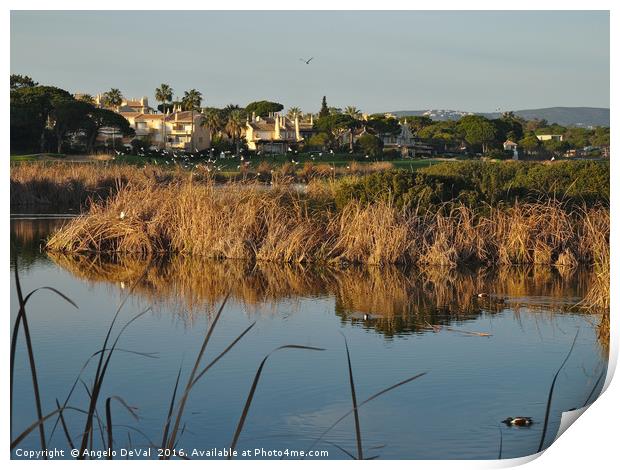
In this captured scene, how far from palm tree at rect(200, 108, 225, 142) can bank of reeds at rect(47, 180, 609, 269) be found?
38.7m

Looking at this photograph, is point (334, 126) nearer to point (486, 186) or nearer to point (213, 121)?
point (213, 121)

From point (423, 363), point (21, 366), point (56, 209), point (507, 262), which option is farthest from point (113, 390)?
point (56, 209)

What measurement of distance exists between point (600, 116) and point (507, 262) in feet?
7.72

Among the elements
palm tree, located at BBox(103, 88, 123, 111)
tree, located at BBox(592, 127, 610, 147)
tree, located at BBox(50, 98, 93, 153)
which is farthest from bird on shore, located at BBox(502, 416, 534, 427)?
palm tree, located at BBox(103, 88, 123, 111)

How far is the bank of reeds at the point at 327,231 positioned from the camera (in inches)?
555

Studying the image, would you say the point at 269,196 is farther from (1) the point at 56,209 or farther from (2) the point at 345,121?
(2) the point at 345,121

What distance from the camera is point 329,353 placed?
8578 mm

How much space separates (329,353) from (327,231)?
6215mm

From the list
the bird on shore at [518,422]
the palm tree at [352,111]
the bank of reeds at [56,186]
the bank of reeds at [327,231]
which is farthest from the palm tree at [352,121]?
the bird on shore at [518,422]

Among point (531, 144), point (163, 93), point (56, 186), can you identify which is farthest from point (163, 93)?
point (56, 186)

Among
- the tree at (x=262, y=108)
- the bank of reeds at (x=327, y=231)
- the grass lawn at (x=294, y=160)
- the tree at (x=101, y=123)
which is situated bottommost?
the bank of reeds at (x=327, y=231)

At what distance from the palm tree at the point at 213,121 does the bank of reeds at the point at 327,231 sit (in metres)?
38.7

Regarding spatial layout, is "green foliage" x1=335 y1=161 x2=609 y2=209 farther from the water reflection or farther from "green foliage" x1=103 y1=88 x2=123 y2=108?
"green foliage" x1=103 y1=88 x2=123 y2=108

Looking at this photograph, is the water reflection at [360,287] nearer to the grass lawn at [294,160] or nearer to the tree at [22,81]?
the grass lawn at [294,160]
